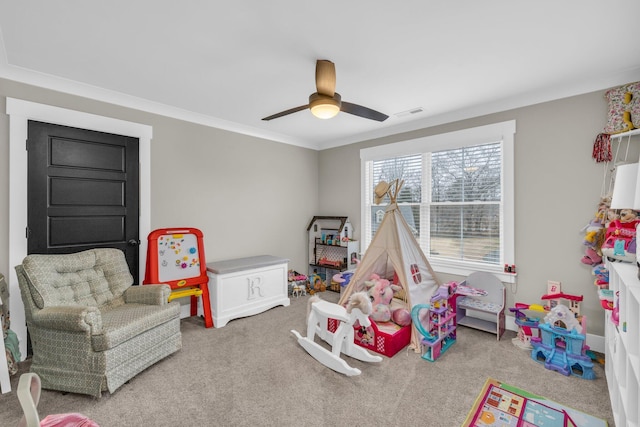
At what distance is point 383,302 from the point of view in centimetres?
307

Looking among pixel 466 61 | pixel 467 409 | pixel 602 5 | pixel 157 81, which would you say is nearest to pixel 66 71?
pixel 157 81

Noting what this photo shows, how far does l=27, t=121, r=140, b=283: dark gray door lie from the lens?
104 inches

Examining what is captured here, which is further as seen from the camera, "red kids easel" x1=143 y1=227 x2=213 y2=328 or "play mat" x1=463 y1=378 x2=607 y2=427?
"red kids easel" x1=143 y1=227 x2=213 y2=328

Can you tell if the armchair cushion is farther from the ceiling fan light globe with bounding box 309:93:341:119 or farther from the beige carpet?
the ceiling fan light globe with bounding box 309:93:341:119

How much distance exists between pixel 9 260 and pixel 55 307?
0.88m

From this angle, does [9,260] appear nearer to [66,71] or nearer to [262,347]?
[66,71]

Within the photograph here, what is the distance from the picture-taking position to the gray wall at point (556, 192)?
2.76 meters

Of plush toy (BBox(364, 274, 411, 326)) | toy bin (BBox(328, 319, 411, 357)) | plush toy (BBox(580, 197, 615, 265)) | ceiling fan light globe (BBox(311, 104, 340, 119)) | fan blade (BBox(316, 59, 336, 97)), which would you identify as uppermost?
fan blade (BBox(316, 59, 336, 97))

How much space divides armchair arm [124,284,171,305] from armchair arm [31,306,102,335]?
54 cm

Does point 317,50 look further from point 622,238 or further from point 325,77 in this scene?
point 622,238

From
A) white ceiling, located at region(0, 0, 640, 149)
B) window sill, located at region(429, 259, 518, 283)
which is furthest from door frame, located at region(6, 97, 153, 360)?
window sill, located at region(429, 259, 518, 283)

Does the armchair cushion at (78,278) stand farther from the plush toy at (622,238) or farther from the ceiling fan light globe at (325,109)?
the plush toy at (622,238)

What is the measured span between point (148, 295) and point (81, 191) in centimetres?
125

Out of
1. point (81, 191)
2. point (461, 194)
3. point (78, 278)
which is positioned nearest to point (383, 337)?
point (461, 194)
